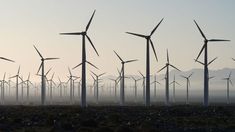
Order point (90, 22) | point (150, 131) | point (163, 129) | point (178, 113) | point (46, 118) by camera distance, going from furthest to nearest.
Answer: point (90, 22) → point (178, 113) → point (46, 118) → point (163, 129) → point (150, 131)

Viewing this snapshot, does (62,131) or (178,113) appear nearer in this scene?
(62,131)

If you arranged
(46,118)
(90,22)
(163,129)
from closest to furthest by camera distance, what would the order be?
1. (163,129)
2. (46,118)
3. (90,22)

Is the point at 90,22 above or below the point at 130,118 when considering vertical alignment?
above

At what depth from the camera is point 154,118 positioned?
62000 millimetres

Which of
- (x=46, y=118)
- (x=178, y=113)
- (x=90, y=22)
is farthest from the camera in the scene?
(x=90, y=22)

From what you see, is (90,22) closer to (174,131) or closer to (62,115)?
(62,115)

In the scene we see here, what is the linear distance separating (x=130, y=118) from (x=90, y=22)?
4085cm

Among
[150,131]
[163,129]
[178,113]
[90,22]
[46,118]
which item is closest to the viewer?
[150,131]

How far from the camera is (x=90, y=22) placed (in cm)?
9950

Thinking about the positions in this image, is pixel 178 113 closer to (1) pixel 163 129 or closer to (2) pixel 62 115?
(2) pixel 62 115

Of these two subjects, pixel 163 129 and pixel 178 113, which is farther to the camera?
pixel 178 113

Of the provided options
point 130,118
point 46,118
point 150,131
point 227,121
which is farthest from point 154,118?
point 150,131

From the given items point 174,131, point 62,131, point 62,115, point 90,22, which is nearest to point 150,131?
point 174,131

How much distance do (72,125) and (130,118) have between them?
1176 centimetres
